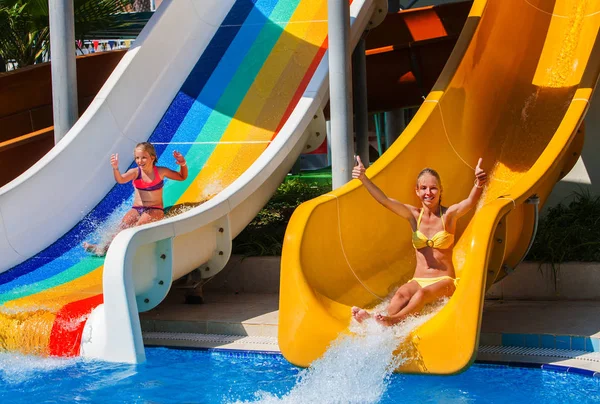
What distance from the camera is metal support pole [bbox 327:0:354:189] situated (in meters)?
5.81

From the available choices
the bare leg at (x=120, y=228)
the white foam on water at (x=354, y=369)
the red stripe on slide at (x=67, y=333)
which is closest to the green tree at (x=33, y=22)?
the bare leg at (x=120, y=228)

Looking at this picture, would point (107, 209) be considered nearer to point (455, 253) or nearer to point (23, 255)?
point (23, 255)

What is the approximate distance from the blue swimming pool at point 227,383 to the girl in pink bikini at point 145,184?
139cm

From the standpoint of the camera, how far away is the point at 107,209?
6844mm

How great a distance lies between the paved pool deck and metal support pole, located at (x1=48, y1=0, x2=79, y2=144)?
69.4 inches

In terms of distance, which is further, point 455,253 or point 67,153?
point 67,153

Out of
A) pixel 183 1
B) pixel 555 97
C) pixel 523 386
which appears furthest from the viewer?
pixel 183 1

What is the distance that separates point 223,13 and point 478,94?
3.24m

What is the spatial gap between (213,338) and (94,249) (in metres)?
1.31

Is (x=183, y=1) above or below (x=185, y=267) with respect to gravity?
above

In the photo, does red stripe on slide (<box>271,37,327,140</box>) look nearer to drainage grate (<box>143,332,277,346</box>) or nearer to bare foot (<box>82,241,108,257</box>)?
bare foot (<box>82,241,108,257</box>)

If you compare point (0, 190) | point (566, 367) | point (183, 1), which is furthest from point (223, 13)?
point (566, 367)

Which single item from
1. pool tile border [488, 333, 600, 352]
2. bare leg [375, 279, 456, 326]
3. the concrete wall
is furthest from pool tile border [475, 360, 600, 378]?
the concrete wall

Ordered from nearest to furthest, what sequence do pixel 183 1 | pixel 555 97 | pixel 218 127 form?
1. pixel 555 97
2. pixel 218 127
3. pixel 183 1
